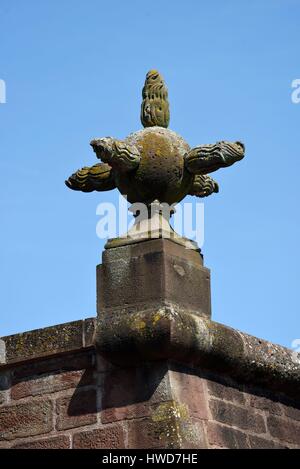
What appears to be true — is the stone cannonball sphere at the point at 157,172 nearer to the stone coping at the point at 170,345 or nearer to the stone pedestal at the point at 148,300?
the stone pedestal at the point at 148,300

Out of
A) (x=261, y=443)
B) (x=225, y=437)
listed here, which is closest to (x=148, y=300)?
(x=225, y=437)

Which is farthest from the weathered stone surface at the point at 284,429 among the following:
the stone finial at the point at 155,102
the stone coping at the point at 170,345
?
the stone finial at the point at 155,102

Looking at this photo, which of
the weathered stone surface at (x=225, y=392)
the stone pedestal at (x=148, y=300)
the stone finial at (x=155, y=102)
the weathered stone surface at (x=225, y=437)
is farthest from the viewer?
the stone finial at (x=155, y=102)

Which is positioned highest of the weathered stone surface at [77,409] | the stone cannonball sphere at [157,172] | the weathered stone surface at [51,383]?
the stone cannonball sphere at [157,172]

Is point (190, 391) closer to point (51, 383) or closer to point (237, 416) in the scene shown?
point (237, 416)

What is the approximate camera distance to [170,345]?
870 cm

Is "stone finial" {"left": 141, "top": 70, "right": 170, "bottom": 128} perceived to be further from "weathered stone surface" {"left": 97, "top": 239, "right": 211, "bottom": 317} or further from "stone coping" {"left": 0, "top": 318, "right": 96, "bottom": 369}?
"stone coping" {"left": 0, "top": 318, "right": 96, "bottom": 369}

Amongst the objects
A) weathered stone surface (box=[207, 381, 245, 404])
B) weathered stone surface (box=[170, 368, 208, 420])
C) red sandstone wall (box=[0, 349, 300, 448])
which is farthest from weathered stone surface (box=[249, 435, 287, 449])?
weathered stone surface (box=[170, 368, 208, 420])

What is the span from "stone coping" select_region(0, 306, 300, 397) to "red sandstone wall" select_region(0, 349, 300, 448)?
0.09 metres

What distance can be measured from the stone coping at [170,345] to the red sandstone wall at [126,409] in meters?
0.09

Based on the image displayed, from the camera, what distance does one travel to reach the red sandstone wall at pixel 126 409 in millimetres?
8758

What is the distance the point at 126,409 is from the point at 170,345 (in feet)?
1.69

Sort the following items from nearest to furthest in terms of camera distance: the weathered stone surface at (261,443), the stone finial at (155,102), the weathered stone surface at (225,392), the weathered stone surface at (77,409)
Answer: the weathered stone surface at (77,409)
the weathered stone surface at (225,392)
the weathered stone surface at (261,443)
the stone finial at (155,102)

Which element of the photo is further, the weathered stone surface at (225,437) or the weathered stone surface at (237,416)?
the weathered stone surface at (237,416)
